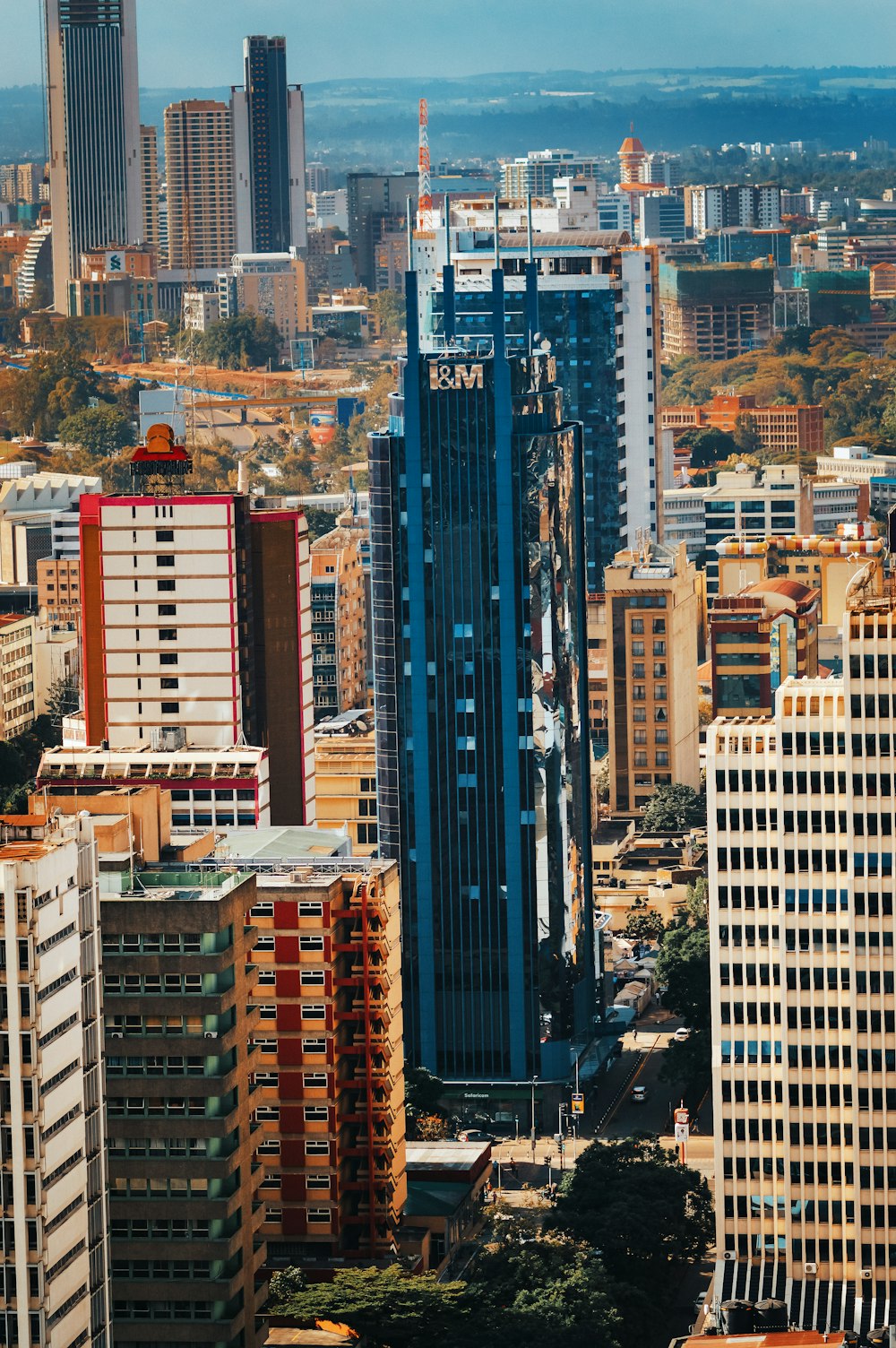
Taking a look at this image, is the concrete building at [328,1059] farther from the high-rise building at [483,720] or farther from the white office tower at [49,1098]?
the high-rise building at [483,720]

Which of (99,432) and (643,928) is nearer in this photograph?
(643,928)

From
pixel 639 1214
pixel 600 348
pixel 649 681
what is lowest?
pixel 639 1214

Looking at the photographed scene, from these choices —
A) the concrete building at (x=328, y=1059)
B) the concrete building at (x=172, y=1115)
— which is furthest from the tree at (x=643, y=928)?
the concrete building at (x=172, y=1115)

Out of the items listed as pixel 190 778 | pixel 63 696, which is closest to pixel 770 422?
pixel 63 696

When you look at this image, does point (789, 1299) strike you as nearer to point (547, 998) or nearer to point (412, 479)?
point (547, 998)

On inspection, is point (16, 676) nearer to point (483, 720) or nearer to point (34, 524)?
point (34, 524)

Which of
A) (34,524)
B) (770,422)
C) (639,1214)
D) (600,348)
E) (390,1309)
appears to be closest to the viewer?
(390,1309)

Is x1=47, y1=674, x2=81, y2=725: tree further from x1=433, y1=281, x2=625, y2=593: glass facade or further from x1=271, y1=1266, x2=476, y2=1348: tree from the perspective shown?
x1=271, y1=1266, x2=476, y2=1348: tree
